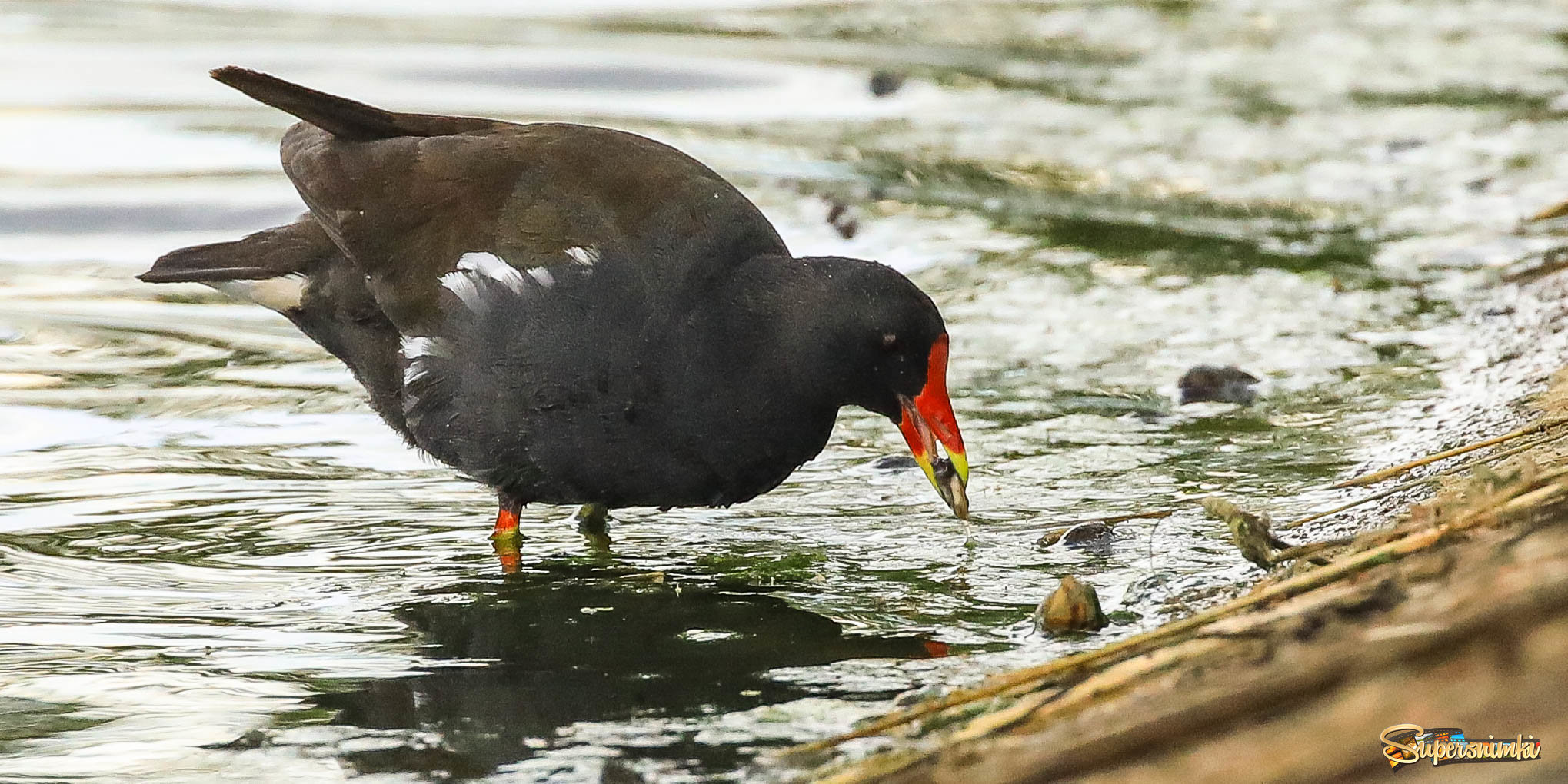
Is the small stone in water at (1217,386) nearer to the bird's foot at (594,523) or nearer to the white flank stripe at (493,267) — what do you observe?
the bird's foot at (594,523)

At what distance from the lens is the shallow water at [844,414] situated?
326 centimetres

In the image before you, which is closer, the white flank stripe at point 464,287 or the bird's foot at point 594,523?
the white flank stripe at point 464,287

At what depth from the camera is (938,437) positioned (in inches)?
153

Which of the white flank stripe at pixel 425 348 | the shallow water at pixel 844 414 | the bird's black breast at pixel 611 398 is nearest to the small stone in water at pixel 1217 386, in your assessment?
the shallow water at pixel 844 414

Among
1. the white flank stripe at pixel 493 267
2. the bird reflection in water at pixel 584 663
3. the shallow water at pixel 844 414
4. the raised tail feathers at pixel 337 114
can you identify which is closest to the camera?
the bird reflection in water at pixel 584 663

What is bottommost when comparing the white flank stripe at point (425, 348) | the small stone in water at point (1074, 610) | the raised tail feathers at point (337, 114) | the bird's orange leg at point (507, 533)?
the small stone in water at point (1074, 610)

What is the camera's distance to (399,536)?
4.18m

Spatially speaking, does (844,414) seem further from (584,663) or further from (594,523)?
(584,663)

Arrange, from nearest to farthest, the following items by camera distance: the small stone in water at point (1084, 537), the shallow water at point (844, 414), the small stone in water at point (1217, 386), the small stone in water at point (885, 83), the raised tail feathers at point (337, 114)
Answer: the shallow water at point (844, 414) → the small stone in water at point (1084, 537) → the raised tail feathers at point (337, 114) → the small stone in water at point (1217, 386) → the small stone in water at point (885, 83)

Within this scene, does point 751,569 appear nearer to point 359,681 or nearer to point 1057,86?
point 359,681

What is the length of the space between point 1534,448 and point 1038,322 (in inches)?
79.6

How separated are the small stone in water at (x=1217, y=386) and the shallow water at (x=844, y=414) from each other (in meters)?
0.06

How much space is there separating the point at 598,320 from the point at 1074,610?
1.17 m

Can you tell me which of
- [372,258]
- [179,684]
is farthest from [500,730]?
[372,258]
